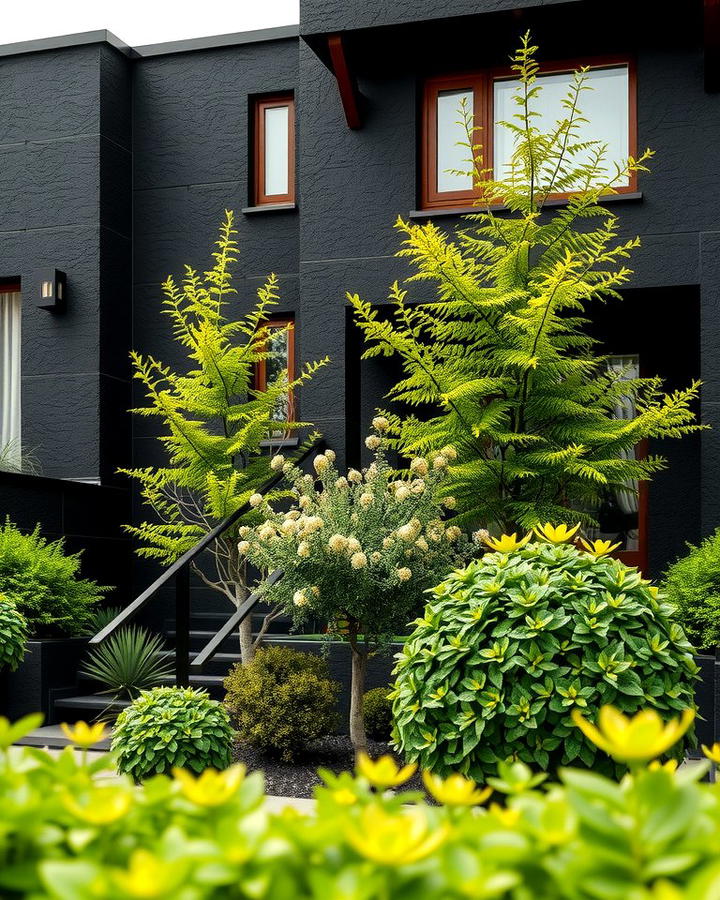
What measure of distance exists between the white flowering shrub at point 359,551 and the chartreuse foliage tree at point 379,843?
15.0 ft

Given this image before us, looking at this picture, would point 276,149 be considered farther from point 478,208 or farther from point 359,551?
point 359,551

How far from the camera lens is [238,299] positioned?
36.5ft

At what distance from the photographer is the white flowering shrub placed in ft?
21.3

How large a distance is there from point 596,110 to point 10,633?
6380 mm

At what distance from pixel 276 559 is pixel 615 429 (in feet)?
8.90

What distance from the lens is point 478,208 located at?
905cm

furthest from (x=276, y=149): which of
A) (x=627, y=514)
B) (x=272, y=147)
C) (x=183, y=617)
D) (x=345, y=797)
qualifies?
(x=345, y=797)

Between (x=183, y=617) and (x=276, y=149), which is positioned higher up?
(x=276, y=149)

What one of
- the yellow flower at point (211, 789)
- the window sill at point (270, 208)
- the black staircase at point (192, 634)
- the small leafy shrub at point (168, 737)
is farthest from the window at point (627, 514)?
the yellow flower at point (211, 789)

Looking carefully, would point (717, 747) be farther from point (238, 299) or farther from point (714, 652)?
point (238, 299)

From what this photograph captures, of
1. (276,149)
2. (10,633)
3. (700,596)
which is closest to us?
(10,633)

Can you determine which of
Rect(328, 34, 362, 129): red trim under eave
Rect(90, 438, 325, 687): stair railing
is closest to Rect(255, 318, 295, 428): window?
Rect(328, 34, 362, 129): red trim under eave

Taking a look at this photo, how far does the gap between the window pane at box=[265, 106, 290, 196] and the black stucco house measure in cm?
2

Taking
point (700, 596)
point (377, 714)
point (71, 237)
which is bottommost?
point (377, 714)
